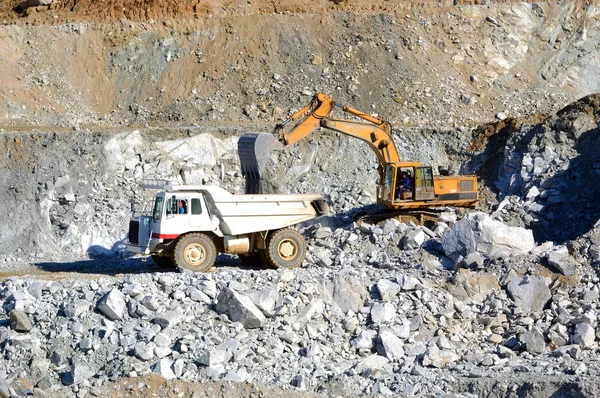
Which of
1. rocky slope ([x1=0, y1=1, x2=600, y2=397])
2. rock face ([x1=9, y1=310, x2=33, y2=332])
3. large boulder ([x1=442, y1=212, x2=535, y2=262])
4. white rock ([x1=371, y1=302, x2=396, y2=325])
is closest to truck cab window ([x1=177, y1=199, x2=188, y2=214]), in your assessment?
rocky slope ([x1=0, y1=1, x2=600, y2=397])

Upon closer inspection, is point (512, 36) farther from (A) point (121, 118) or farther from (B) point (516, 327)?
(B) point (516, 327)

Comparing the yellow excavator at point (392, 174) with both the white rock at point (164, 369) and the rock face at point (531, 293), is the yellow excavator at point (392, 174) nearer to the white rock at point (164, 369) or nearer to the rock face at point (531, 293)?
the rock face at point (531, 293)

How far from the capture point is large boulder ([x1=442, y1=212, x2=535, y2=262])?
18.3 meters

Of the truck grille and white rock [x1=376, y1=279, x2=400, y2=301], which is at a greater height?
the truck grille

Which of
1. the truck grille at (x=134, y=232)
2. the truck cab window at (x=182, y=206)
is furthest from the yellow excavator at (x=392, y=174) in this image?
the truck grille at (x=134, y=232)

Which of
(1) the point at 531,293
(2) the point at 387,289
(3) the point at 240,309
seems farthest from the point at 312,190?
(3) the point at 240,309

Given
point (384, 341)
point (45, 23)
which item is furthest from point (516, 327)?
point (45, 23)

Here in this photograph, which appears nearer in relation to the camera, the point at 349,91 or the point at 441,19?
the point at 349,91

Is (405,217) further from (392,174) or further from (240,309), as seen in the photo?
(240,309)

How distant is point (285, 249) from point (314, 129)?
3291mm

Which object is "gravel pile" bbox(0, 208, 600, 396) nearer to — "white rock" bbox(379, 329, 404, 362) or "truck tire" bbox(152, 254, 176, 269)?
"white rock" bbox(379, 329, 404, 362)

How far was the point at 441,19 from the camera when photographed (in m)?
32.8

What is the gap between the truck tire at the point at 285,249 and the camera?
18984 mm

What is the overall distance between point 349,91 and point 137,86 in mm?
6649
